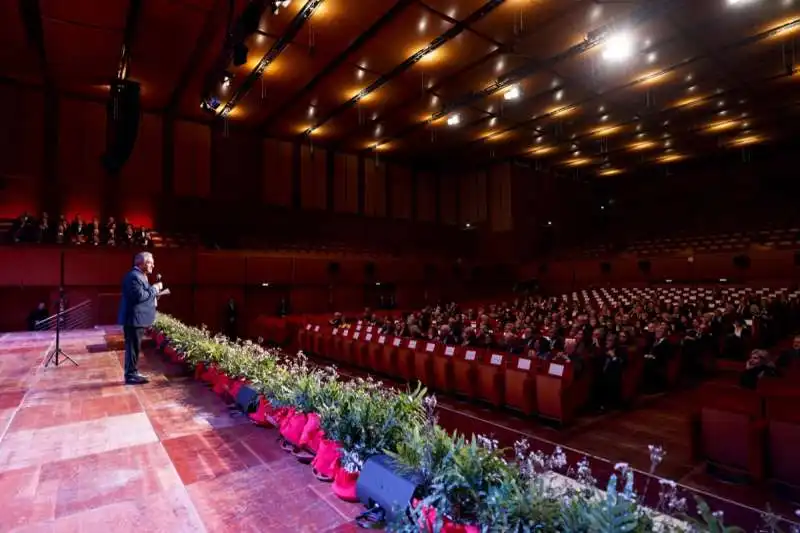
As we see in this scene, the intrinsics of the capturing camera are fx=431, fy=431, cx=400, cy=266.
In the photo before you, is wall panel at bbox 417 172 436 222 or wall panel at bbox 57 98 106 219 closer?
wall panel at bbox 57 98 106 219

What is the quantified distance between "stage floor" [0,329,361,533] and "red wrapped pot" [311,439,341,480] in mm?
72

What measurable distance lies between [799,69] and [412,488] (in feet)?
47.6

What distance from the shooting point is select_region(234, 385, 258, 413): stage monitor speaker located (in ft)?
12.5

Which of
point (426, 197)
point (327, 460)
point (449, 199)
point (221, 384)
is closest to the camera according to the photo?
point (327, 460)

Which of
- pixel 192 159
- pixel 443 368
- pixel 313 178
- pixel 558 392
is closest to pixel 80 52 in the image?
pixel 192 159

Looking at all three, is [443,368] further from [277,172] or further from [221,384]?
[277,172]

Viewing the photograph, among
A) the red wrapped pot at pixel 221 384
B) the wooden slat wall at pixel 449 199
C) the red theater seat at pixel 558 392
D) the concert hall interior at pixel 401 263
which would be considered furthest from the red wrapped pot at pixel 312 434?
the wooden slat wall at pixel 449 199

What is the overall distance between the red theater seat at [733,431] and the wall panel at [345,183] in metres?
16.0

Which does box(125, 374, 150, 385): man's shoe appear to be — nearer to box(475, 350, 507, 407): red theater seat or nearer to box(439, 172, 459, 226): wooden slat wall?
box(475, 350, 507, 407): red theater seat

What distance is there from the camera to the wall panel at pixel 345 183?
1841cm

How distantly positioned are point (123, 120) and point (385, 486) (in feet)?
39.8

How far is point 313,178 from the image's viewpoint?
17.8 metres

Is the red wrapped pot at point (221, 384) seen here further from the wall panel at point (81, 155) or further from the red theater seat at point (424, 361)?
the wall panel at point (81, 155)

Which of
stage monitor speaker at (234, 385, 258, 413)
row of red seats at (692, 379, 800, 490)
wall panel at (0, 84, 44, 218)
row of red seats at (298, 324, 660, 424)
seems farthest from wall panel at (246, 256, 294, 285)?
row of red seats at (692, 379, 800, 490)
